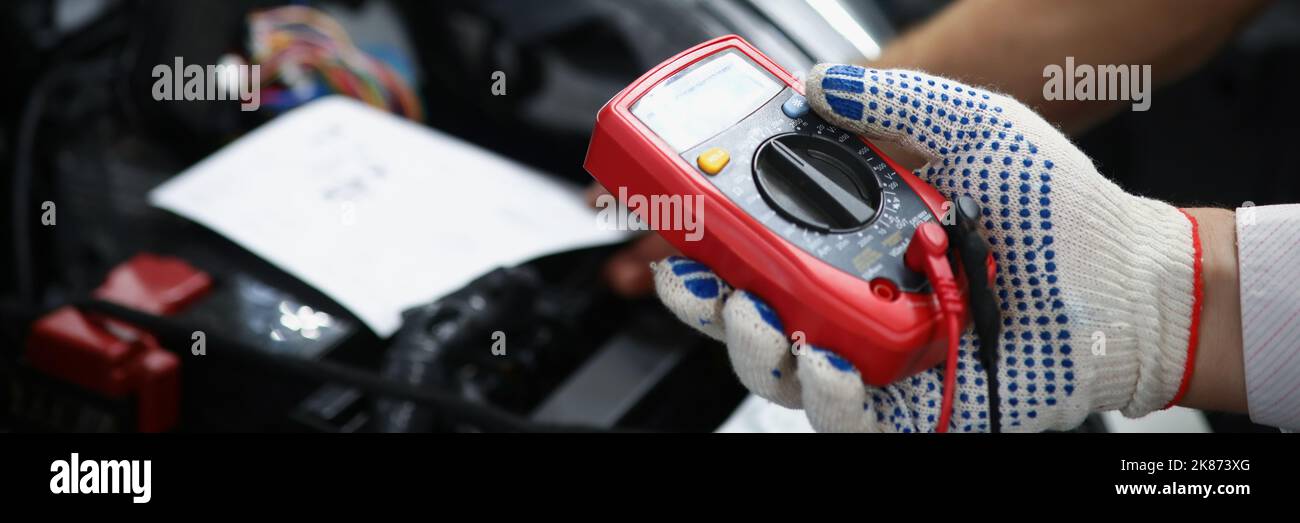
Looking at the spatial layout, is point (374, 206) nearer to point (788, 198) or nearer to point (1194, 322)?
point (788, 198)

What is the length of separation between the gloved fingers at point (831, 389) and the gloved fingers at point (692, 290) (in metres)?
0.05

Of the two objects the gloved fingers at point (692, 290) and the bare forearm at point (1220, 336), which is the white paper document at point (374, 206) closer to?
the gloved fingers at point (692, 290)

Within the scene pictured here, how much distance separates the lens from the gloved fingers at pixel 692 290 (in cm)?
47

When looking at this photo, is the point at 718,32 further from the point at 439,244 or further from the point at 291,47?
the point at 291,47

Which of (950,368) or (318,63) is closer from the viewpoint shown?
(950,368)

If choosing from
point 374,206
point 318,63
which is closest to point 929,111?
point 374,206

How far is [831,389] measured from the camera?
442 mm

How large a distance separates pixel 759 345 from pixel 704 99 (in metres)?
0.14

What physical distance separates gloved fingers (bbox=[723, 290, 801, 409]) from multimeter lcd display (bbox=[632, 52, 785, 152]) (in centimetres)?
8

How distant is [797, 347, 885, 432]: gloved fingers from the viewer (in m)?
0.44

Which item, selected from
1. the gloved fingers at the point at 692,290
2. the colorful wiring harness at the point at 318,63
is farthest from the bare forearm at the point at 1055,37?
the colorful wiring harness at the point at 318,63

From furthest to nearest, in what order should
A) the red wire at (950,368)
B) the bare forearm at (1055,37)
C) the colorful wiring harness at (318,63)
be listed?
the colorful wiring harness at (318,63), the bare forearm at (1055,37), the red wire at (950,368)
